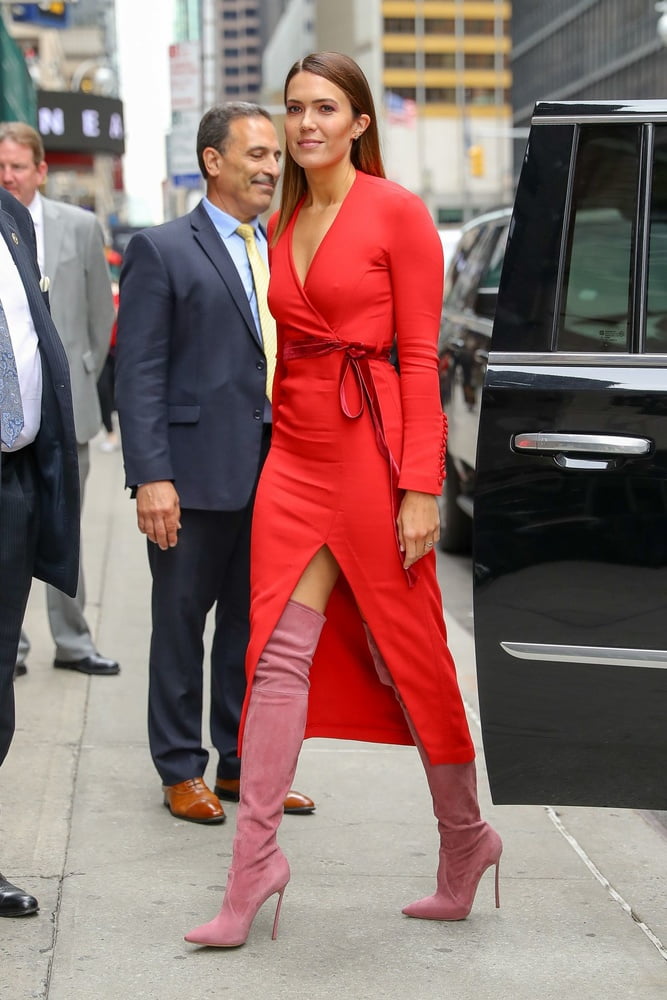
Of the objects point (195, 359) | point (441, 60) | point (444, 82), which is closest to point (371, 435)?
point (195, 359)

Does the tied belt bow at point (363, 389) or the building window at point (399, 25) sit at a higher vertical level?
the building window at point (399, 25)

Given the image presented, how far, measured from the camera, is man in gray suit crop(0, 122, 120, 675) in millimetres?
5988

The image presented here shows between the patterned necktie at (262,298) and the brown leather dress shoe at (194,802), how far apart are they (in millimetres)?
1132

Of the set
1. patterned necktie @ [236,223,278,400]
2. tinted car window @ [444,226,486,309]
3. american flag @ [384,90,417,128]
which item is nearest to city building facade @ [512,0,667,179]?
american flag @ [384,90,417,128]

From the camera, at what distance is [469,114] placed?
122 metres

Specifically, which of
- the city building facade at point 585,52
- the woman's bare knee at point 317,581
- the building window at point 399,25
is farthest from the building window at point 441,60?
the woman's bare knee at point 317,581

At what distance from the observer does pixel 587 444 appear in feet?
10.3

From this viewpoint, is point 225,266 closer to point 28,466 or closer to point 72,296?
point 28,466

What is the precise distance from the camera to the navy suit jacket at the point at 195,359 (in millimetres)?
4309

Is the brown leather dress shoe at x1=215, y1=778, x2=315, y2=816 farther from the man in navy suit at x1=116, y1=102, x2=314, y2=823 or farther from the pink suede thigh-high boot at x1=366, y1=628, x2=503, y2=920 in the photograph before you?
the pink suede thigh-high boot at x1=366, y1=628, x2=503, y2=920

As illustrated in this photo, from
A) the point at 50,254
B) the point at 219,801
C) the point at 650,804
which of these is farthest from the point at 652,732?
the point at 50,254

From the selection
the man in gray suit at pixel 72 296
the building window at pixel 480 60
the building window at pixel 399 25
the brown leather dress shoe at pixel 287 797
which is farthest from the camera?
the building window at pixel 480 60

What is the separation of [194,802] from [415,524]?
1440mm

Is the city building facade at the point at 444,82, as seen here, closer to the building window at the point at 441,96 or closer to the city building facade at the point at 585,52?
the building window at the point at 441,96
